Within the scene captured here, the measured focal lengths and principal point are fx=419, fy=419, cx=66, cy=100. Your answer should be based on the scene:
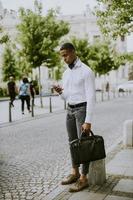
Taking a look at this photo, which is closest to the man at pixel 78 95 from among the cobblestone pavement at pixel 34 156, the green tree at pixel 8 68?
the cobblestone pavement at pixel 34 156

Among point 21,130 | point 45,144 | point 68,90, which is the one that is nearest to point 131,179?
point 68,90

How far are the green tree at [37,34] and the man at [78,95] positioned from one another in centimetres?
1948

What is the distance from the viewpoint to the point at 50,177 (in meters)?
6.71

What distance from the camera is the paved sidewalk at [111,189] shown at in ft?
17.7

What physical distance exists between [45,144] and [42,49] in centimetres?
1576

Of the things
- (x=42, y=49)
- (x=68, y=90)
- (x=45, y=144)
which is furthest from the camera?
(x=42, y=49)

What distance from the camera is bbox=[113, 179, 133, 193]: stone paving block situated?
18.8 ft

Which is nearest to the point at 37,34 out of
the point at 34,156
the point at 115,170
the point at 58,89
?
the point at 34,156

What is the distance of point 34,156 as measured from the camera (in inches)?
339

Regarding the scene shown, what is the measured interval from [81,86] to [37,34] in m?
20.2

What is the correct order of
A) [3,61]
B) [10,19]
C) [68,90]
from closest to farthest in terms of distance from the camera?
[68,90], [3,61], [10,19]

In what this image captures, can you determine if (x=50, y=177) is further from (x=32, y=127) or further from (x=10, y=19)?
(x=10, y=19)

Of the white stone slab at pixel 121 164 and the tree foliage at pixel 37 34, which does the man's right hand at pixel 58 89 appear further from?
the tree foliage at pixel 37 34

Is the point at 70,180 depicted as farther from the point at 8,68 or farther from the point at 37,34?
the point at 8,68
